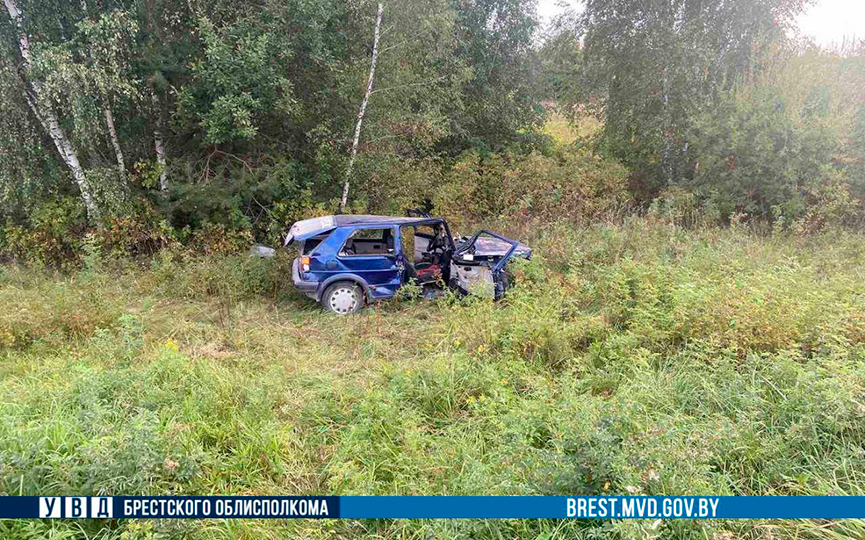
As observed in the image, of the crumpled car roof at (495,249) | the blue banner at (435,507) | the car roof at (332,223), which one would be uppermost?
the car roof at (332,223)

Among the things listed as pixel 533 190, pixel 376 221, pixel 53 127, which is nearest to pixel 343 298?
pixel 376 221

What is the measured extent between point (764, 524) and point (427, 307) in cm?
521

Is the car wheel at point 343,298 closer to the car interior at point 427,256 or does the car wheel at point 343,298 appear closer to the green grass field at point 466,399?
the green grass field at point 466,399

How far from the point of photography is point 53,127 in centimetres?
827

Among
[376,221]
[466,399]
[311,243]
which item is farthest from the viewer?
[376,221]

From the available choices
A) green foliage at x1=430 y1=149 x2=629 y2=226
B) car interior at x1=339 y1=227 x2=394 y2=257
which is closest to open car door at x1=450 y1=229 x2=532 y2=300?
car interior at x1=339 y1=227 x2=394 y2=257

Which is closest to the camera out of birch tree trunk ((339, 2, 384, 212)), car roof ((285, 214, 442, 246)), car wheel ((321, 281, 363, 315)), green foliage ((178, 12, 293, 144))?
car roof ((285, 214, 442, 246))

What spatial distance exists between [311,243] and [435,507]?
5.22 m

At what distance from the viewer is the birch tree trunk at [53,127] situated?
25.1 feet

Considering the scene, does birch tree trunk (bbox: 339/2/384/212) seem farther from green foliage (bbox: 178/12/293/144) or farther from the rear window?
the rear window

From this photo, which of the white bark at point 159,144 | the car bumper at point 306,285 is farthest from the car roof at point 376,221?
the white bark at point 159,144

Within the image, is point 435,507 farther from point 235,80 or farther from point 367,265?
point 235,80

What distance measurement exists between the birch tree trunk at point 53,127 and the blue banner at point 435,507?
7.88 m

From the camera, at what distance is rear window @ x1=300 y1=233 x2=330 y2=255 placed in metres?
7.10
